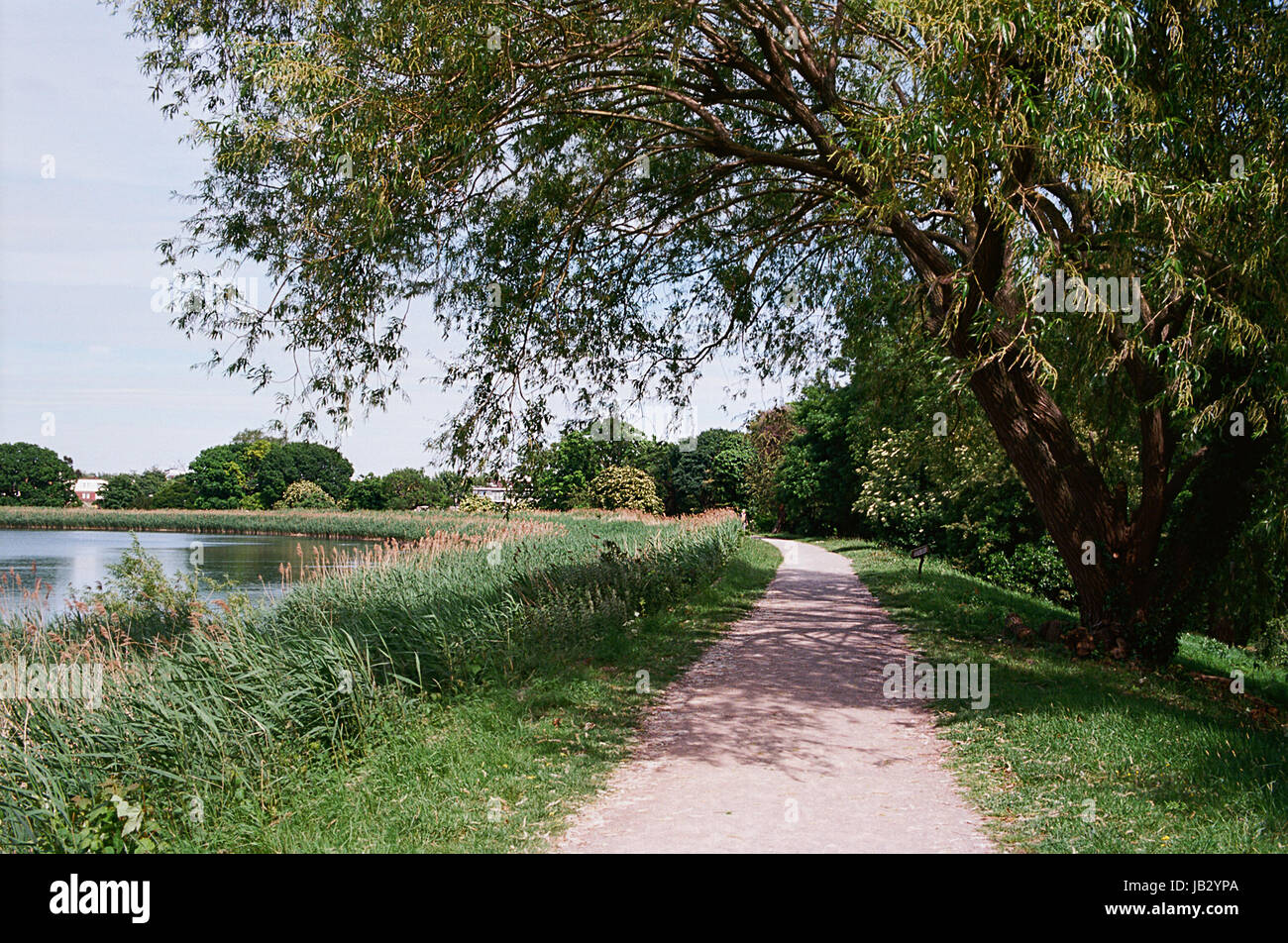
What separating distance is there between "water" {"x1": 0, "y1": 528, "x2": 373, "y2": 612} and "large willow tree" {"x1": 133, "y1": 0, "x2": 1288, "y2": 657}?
5.03 m

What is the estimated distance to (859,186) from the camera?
9.38 m

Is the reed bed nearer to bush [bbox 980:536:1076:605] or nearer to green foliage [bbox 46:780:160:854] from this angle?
bush [bbox 980:536:1076:605]

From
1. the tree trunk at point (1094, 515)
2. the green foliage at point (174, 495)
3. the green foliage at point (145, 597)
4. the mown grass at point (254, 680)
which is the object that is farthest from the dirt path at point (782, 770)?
the green foliage at point (174, 495)

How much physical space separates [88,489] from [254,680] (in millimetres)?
54111

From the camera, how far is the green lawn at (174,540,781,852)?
515 centimetres

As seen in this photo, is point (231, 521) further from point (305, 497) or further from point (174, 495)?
point (174, 495)

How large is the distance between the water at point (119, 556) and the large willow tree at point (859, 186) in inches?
198

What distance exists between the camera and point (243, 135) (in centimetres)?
811

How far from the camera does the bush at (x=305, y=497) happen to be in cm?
4591

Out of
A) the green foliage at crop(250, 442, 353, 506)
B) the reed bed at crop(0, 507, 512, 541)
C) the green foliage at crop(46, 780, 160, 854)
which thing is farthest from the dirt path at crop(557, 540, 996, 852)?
the green foliage at crop(250, 442, 353, 506)

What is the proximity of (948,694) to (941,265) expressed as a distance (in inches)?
197

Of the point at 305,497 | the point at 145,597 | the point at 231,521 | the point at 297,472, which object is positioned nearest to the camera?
the point at 145,597

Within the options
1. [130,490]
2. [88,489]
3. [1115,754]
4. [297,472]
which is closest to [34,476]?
[130,490]
